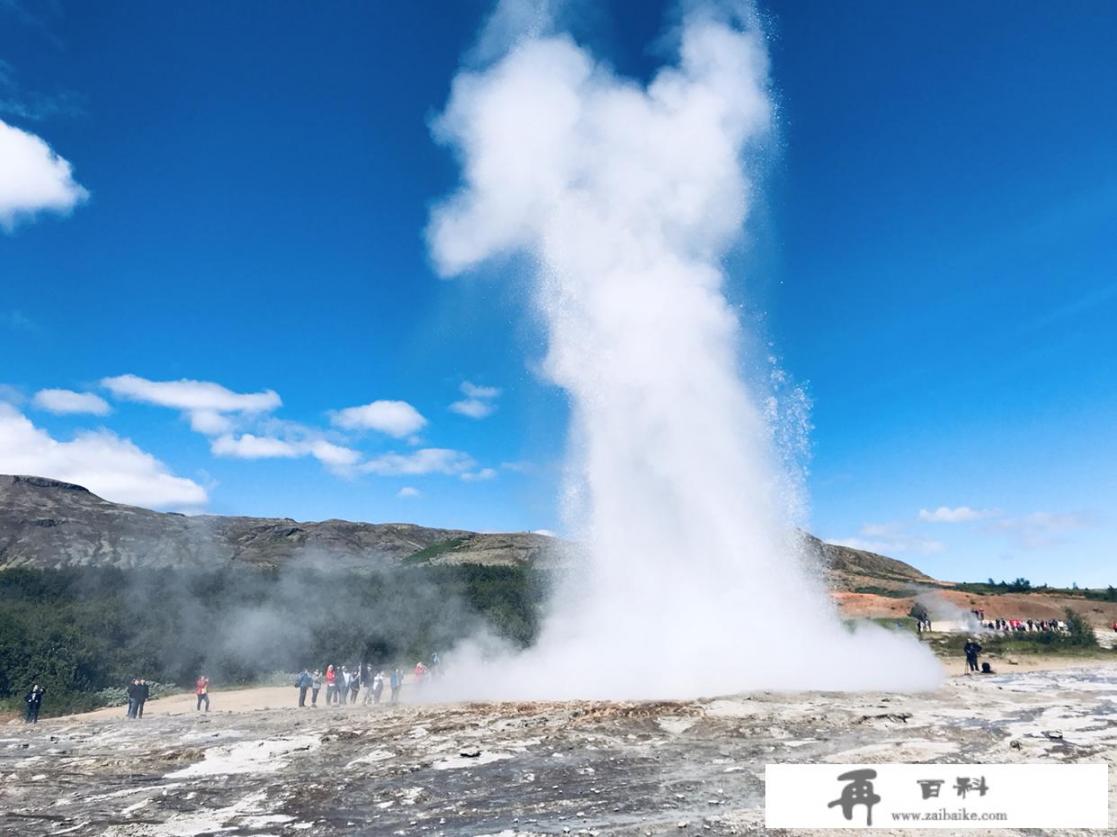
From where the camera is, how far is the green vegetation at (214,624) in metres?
30.9

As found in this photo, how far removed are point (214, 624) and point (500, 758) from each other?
90.5ft

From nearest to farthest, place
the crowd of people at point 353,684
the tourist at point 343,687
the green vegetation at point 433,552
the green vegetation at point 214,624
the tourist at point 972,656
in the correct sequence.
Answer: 1. the crowd of people at point 353,684
2. the tourist at point 343,687
3. the tourist at point 972,656
4. the green vegetation at point 214,624
5. the green vegetation at point 433,552

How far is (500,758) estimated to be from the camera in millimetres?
14102

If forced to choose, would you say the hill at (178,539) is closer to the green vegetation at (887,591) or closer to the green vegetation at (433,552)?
the green vegetation at (433,552)

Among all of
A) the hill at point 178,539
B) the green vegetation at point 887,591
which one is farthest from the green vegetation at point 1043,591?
the hill at point 178,539

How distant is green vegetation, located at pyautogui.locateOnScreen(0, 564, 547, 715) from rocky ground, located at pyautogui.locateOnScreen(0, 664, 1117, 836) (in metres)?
11.7

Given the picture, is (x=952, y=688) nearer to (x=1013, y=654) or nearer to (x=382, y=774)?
(x=1013, y=654)

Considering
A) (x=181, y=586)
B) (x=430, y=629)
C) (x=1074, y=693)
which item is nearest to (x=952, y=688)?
(x=1074, y=693)

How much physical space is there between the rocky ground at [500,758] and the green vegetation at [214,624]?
11.7 metres

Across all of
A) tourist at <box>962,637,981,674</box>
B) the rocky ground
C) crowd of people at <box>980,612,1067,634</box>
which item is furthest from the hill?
the rocky ground

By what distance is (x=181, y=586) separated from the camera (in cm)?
4022

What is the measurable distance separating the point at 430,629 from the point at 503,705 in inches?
706

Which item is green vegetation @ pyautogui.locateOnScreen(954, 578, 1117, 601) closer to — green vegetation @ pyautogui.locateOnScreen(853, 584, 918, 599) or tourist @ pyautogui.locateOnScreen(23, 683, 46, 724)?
green vegetation @ pyautogui.locateOnScreen(853, 584, 918, 599)

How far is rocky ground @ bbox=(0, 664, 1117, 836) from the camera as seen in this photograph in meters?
10.7
